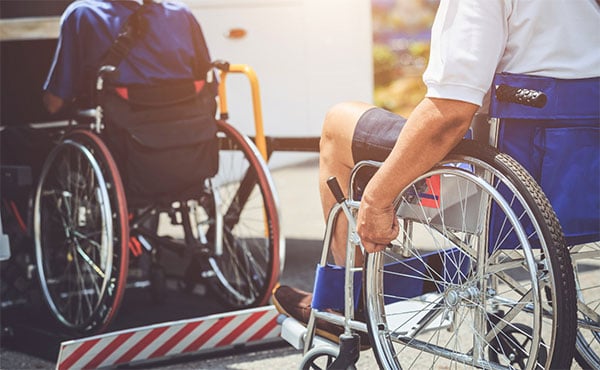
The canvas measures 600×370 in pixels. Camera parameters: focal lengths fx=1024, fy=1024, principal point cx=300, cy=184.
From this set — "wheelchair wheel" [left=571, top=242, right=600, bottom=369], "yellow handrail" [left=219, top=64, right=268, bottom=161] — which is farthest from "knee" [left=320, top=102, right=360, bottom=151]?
"yellow handrail" [left=219, top=64, right=268, bottom=161]

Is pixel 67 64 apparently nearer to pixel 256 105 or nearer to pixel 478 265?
pixel 256 105

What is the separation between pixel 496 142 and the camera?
2592 mm

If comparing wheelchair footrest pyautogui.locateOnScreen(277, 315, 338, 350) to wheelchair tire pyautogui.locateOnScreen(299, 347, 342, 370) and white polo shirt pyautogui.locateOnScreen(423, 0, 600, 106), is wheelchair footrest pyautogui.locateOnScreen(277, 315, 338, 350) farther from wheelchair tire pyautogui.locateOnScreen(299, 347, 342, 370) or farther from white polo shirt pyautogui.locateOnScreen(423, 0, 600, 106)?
white polo shirt pyautogui.locateOnScreen(423, 0, 600, 106)

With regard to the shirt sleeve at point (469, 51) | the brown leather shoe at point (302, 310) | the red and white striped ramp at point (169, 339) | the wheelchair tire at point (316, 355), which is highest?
the shirt sleeve at point (469, 51)

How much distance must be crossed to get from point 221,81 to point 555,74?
215 cm

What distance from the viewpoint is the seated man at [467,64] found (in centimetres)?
247

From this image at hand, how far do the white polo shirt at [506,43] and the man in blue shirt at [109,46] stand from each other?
5.90 feet

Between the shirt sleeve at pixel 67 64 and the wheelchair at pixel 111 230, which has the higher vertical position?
the shirt sleeve at pixel 67 64

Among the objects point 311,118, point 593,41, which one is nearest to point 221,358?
point 593,41

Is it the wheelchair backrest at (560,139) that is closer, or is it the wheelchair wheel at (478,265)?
the wheelchair wheel at (478,265)

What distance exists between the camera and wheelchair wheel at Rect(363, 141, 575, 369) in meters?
2.39

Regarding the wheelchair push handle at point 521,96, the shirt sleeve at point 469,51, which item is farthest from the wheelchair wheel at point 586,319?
the shirt sleeve at point 469,51

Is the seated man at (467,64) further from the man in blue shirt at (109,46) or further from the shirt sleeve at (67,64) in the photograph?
the shirt sleeve at (67,64)

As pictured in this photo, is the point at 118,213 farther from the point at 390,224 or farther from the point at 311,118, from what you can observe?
the point at 311,118
